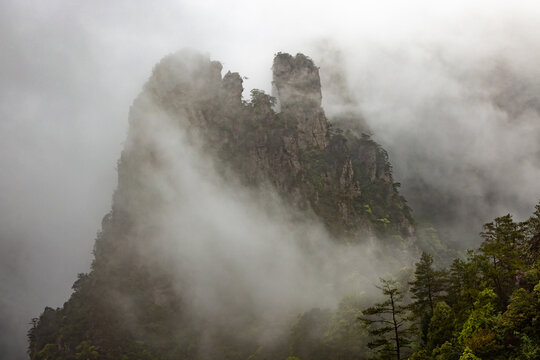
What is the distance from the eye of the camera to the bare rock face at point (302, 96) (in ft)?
406

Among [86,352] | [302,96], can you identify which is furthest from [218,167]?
[86,352]

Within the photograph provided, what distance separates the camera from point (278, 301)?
101 metres

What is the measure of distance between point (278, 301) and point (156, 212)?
1660 inches

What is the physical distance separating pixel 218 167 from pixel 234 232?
18.4 metres

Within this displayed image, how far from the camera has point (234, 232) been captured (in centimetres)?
11738

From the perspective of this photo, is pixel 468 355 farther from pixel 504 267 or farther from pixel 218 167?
pixel 218 167

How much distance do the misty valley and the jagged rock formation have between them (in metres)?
0.33

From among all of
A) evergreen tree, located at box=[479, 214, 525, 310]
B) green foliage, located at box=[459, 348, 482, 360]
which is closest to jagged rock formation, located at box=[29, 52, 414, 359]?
evergreen tree, located at box=[479, 214, 525, 310]

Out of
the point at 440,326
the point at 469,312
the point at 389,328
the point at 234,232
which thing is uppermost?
the point at 234,232

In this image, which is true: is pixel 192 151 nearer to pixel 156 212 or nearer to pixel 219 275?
pixel 156 212

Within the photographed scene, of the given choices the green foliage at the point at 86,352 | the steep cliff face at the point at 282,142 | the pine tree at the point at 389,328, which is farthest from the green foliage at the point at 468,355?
the green foliage at the point at 86,352

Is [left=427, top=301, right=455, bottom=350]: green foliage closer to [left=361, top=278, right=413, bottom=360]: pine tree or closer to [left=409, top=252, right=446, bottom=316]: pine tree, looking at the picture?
[left=361, top=278, right=413, bottom=360]: pine tree

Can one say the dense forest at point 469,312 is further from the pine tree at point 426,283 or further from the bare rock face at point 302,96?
the bare rock face at point 302,96

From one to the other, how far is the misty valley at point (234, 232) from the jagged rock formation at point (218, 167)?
1.07ft
